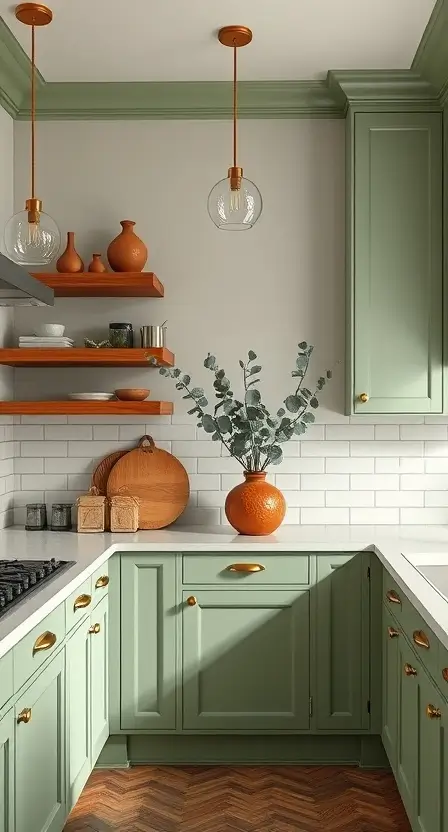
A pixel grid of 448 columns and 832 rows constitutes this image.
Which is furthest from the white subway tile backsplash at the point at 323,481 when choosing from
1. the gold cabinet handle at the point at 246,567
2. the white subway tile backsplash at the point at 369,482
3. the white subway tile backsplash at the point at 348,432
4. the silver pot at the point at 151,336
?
the silver pot at the point at 151,336

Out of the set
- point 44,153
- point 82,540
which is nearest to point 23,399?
point 82,540

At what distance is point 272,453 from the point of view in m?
3.89

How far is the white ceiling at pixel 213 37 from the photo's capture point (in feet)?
10.9

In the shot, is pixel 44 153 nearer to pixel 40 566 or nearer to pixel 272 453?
pixel 272 453

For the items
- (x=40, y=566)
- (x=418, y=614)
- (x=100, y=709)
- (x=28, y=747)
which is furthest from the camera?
(x=100, y=709)

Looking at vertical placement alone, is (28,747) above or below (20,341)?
below

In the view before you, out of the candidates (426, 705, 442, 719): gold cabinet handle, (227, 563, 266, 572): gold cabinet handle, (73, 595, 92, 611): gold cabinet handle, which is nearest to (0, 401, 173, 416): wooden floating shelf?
(227, 563, 266, 572): gold cabinet handle

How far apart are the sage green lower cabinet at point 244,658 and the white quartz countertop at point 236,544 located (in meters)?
0.20

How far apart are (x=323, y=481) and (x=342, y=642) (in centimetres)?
82

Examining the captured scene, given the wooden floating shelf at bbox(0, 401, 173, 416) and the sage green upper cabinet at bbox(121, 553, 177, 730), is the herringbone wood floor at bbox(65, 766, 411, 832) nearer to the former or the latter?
the sage green upper cabinet at bbox(121, 553, 177, 730)

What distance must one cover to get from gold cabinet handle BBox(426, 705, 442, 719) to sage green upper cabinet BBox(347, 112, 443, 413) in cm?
173

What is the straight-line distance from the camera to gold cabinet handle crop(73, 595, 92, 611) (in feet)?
9.93

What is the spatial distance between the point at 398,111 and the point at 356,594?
210cm

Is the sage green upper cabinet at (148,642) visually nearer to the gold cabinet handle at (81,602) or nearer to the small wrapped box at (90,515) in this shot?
the small wrapped box at (90,515)
